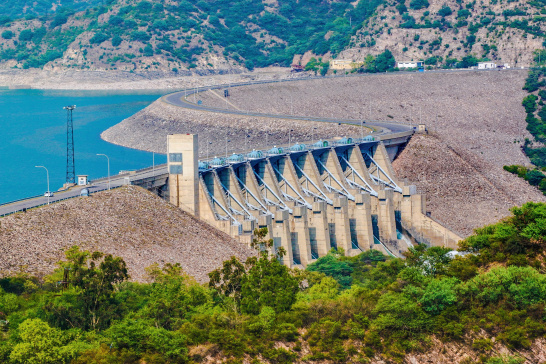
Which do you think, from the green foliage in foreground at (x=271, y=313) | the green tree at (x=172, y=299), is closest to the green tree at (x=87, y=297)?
the green foliage in foreground at (x=271, y=313)

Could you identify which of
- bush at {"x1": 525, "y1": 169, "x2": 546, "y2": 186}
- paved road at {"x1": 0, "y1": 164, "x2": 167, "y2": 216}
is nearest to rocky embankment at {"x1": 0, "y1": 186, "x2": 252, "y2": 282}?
paved road at {"x1": 0, "y1": 164, "x2": 167, "y2": 216}

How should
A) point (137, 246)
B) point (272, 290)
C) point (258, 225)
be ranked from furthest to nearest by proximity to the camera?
point (258, 225) → point (137, 246) → point (272, 290)

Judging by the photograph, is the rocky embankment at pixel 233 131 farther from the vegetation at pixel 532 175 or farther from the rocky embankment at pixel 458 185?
the vegetation at pixel 532 175

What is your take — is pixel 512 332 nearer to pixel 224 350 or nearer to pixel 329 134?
pixel 224 350

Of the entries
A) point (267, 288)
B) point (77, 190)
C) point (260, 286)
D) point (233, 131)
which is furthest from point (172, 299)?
point (233, 131)

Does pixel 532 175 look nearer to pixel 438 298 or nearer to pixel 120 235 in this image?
pixel 120 235

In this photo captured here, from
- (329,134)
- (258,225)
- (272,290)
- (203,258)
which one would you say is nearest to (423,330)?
(272,290)

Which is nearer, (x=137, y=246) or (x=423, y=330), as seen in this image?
(x=423, y=330)
